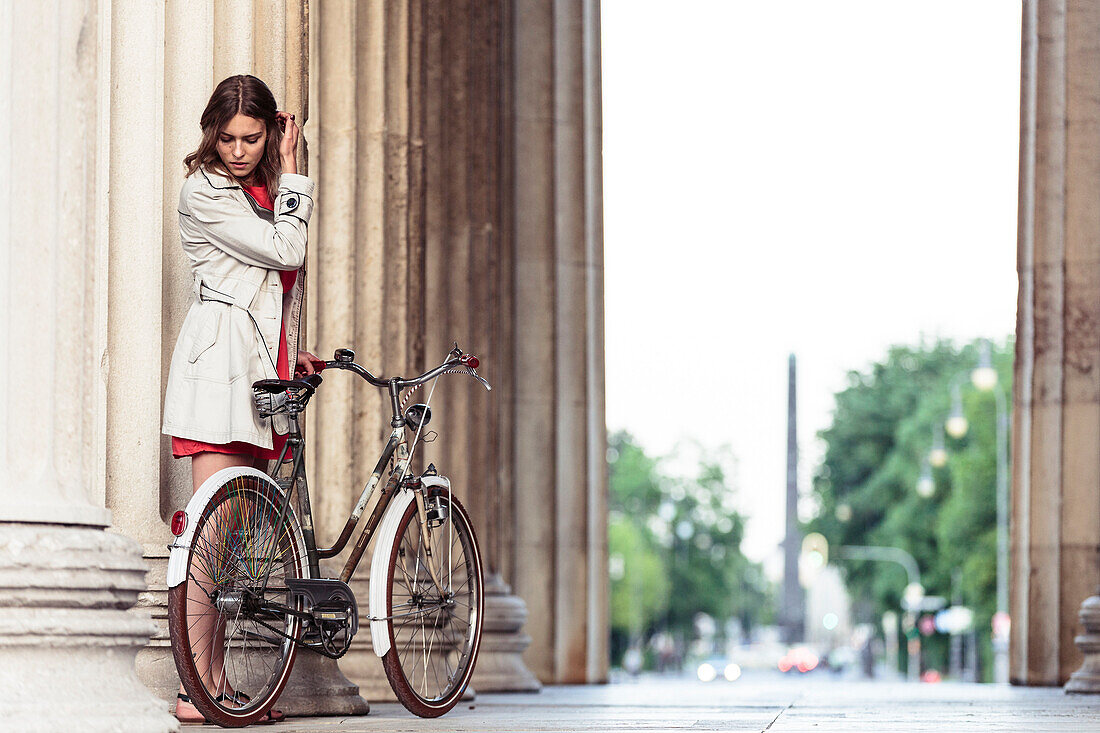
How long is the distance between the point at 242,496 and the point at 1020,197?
11.9m

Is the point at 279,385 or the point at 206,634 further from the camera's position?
the point at 279,385

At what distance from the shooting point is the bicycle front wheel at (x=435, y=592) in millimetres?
7508

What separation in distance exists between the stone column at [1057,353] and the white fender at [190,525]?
11144mm

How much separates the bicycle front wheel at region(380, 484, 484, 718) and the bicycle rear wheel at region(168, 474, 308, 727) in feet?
1.73

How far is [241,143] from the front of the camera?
7.20 m

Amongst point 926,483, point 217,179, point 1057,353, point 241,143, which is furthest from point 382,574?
point 926,483

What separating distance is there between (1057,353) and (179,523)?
38.0 ft

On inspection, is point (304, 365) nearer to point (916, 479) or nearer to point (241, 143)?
point (241, 143)

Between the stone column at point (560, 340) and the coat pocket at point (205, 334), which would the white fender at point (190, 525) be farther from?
the stone column at point (560, 340)

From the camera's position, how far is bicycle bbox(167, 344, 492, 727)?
6422 mm

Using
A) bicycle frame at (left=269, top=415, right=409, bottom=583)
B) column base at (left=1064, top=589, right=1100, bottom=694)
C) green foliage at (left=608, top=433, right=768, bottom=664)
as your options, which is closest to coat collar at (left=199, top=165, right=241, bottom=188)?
bicycle frame at (left=269, top=415, right=409, bottom=583)

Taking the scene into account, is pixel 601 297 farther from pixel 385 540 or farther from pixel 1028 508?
pixel 385 540

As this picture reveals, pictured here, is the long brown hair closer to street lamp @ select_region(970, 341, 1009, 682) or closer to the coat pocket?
the coat pocket

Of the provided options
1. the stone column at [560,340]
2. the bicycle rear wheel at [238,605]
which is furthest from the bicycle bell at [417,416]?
the stone column at [560,340]
